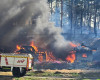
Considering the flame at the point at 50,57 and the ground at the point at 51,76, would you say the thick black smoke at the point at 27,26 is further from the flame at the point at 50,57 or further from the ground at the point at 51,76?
the ground at the point at 51,76

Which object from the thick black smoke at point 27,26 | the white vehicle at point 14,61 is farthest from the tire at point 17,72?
the thick black smoke at point 27,26

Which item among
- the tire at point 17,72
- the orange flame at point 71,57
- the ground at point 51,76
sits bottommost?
the orange flame at point 71,57

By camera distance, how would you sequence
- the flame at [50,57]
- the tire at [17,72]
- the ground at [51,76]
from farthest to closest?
the flame at [50,57] → the tire at [17,72] → the ground at [51,76]

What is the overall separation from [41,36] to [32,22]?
369 centimetres

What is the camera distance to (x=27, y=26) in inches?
1688

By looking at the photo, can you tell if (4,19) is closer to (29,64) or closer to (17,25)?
(17,25)

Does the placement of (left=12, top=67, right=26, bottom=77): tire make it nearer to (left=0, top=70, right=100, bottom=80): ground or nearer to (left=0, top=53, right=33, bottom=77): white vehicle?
(left=0, top=53, right=33, bottom=77): white vehicle

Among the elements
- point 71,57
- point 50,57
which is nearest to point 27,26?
point 50,57

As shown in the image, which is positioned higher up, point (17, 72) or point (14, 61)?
point (14, 61)

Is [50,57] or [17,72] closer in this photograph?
[17,72]

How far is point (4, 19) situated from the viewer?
125ft

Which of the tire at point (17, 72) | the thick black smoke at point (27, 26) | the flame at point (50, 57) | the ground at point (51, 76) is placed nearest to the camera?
the ground at point (51, 76)

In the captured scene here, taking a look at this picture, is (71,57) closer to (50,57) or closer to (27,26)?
(50,57)

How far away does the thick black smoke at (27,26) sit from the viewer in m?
38.6
